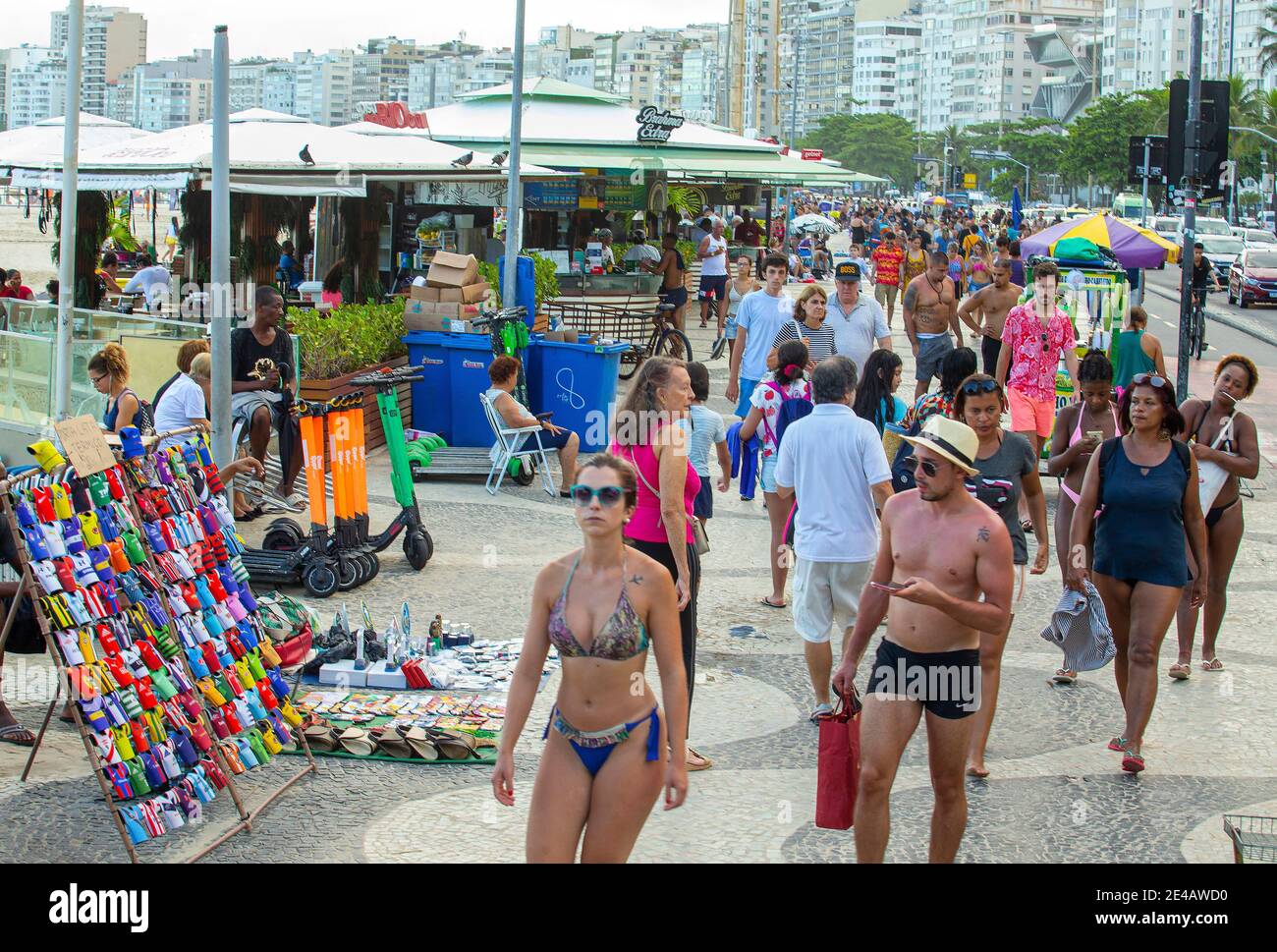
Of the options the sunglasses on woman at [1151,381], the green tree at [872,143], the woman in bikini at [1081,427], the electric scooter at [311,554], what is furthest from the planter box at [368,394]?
the green tree at [872,143]

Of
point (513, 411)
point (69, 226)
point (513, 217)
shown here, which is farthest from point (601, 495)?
point (513, 217)

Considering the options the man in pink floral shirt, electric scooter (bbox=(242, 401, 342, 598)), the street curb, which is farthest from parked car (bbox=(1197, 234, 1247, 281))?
electric scooter (bbox=(242, 401, 342, 598))

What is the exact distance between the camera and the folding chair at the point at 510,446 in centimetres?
1223

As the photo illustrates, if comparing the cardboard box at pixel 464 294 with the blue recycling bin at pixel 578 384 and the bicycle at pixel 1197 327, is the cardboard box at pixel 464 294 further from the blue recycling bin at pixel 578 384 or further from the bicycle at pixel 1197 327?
the bicycle at pixel 1197 327

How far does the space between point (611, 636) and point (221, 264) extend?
5451mm

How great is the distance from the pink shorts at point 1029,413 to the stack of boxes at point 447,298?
5094 mm

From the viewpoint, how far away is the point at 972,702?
5266 mm

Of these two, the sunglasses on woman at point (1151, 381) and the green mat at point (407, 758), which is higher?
the sunglasses on woman at point (1151, 381)

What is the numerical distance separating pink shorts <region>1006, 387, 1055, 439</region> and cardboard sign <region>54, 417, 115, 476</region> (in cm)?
740

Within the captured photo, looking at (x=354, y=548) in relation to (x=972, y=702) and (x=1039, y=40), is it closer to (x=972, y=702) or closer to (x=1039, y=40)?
(x=972, y=702)

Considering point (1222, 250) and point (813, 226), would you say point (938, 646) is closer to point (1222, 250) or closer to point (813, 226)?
point (1222, 250)

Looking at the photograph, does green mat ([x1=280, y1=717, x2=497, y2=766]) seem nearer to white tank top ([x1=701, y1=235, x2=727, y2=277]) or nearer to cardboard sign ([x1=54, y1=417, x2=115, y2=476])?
cardboard sign ([x1=54, y1=417, x2=115, y2=476])

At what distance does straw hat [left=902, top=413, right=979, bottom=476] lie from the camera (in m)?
5.37

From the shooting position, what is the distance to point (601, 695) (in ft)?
15.3
